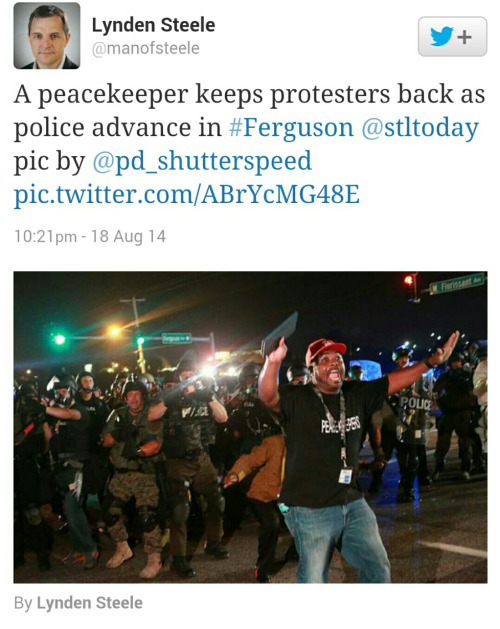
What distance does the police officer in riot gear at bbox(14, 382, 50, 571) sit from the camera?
5.87 m

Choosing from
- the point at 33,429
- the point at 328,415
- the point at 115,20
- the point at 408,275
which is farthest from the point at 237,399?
the point at 408,275

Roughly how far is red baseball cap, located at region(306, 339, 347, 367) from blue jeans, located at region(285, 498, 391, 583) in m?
0.95

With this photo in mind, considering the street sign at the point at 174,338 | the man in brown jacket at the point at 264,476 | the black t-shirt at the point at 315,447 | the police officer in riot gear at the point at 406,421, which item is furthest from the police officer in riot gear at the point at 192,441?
the street sign at the point at 174,338

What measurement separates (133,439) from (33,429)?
0.99 meters

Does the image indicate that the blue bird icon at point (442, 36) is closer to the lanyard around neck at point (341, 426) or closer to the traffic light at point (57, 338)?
the lanyard around neck at point (341, 426)

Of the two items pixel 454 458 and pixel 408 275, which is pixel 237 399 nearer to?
pixel 454 458

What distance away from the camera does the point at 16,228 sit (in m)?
4.41

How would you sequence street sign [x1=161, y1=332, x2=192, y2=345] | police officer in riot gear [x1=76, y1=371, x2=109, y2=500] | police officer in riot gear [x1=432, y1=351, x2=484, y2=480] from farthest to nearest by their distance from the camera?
street sign [x1=161, y1=332, x2=192, y2=345]
police officer in riot gear [x1=432, y1=351, x2=484, y2=480]
police officer in riot gear [x1=76, y1=371, x2=109, y2=500]

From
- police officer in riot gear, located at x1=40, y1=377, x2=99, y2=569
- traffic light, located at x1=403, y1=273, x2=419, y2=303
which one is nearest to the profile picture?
police officer in riot gear, located at x1=40, y1=377, x2=99, y2=569

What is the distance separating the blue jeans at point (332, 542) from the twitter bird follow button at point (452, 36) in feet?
10.1

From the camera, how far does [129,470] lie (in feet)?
19.1

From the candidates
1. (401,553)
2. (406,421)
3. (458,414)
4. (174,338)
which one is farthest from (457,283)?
(174,338)

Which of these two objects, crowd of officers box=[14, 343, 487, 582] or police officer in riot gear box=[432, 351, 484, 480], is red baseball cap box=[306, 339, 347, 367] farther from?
police officer in riot gear box=[432, 351, 484, 480]

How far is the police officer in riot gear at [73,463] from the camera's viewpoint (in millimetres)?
5895
